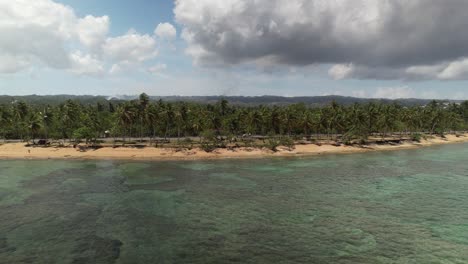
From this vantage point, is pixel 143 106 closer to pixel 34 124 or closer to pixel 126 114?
pixel 126 114

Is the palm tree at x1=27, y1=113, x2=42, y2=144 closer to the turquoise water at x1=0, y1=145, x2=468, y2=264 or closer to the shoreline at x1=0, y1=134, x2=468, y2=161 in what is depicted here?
the shoreline at x1=0, y1=134, x2=468, y2=161

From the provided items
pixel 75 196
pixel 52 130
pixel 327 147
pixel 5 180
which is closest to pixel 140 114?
pixel 52 130

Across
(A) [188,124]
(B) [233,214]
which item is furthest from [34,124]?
(B) [233,214]

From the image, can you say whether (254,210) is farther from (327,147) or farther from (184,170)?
(327,147)

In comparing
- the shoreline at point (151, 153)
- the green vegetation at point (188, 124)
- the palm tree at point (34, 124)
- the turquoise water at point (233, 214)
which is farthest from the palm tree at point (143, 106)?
the palm tree at point (34, 124)

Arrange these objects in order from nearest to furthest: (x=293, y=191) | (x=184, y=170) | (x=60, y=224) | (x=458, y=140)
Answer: (x=60, y=224)
(x=293, y=191)
(x=184, y=170)
(x=458, y=140)

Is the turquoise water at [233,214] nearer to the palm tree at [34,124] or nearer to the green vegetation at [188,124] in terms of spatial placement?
the palm tree at [34,124]

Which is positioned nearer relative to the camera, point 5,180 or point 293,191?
point 293,191

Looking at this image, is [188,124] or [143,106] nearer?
[143,106]
